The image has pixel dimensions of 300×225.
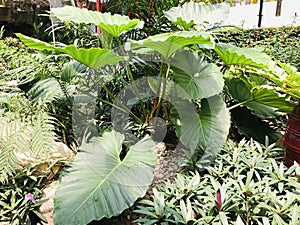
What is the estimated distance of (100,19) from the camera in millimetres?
1656

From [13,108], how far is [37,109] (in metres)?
0.22

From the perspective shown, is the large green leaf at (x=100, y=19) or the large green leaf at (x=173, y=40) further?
the large green leaf at (x=100, y=19)

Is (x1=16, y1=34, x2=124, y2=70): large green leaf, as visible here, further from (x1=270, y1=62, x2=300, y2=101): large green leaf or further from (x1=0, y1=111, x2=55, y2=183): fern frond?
(x1=270, y1=62, x2=300, y2=101): large green leaf

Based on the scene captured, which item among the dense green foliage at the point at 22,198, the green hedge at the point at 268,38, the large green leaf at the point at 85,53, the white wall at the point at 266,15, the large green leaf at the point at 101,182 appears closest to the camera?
the large green leaf at the point at 101,182

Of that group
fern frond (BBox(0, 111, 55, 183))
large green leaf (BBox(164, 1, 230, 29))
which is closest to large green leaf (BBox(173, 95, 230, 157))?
large green leaf (BBox(164, 1, 230, 29))

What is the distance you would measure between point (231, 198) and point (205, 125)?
562mm

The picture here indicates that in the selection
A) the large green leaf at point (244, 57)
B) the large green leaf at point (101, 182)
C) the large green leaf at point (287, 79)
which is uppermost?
the large green leaf at point (244, 57)

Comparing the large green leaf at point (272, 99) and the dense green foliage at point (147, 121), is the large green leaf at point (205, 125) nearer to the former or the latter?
the dense green foliage at point (147, 121)

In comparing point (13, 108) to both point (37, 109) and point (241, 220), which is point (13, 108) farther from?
point (241, 220)

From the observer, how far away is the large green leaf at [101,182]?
1.12 m

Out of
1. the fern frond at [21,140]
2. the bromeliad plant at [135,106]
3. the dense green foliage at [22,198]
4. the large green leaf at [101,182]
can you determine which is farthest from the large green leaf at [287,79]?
the dense green foliage at [22,198]

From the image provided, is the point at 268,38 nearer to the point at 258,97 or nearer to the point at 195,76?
the point at 258,97

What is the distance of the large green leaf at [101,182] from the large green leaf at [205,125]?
24cm

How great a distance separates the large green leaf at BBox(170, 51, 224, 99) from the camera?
165cm
